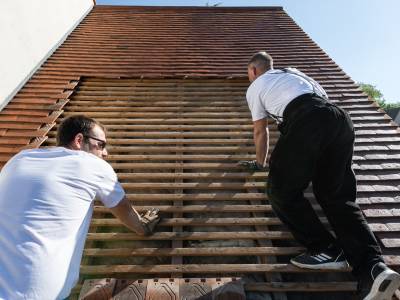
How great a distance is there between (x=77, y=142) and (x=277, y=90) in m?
1.33

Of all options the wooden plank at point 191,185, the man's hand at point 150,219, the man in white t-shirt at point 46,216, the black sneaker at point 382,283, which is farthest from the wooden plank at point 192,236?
the man in white t-shirt at point 46,216

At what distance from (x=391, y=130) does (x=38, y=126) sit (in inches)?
150

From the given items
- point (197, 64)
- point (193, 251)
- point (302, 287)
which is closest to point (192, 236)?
point (193, 251)

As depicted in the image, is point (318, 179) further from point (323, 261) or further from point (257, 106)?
point (257, 106)

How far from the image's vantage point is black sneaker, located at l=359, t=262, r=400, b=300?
162cm

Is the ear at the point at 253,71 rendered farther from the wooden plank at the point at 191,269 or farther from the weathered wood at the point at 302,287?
the weathered wood at the point at 302,287

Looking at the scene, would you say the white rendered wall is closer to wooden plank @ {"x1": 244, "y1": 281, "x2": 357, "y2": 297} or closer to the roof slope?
the roof slope

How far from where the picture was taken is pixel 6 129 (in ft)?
10.4

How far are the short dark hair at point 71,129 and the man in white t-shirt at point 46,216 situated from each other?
0.40 ft

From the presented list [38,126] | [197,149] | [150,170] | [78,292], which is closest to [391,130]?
[197,149]

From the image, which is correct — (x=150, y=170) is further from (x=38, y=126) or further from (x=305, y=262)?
(x=305, y=262)

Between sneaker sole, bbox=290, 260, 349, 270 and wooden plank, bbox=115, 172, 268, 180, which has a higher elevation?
sneaker sole, bbox=290, 260, 349, 270

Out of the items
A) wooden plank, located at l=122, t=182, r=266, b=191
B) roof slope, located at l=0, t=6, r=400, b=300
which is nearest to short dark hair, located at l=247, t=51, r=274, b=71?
wooden plank, located at l=122, t=182, r=266, b=191

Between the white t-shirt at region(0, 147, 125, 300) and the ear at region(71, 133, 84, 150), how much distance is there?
150 mm
